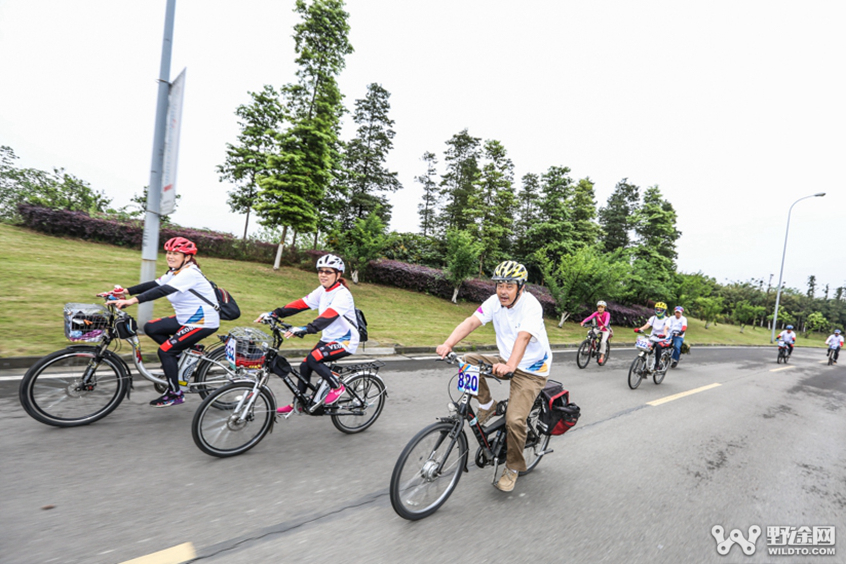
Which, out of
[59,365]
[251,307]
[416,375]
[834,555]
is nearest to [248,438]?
[59,365]

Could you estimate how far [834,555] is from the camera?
3.00 metres

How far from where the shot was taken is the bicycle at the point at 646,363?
831 cm

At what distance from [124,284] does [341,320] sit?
36.7 feet

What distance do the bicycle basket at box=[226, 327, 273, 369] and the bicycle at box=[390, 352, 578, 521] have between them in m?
1.90

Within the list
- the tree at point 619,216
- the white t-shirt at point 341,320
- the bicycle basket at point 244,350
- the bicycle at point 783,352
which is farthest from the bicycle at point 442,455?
the tree at point 619,216

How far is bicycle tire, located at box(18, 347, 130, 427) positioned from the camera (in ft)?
11.8

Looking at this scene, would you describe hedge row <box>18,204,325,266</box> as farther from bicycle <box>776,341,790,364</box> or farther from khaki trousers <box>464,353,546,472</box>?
bicycle <box>776,341,790,364</box>

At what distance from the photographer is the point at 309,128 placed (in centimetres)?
1864

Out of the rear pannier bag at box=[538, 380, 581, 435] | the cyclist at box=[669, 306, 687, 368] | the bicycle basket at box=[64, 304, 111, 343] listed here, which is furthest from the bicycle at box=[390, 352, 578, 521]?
the cyclist at box=[669, 306, 687, 368]

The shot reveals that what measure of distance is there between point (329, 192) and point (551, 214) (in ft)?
62.1

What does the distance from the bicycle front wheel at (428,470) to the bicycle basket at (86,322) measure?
344 cm

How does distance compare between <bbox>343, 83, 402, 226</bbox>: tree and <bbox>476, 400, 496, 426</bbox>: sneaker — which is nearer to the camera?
<bbox>476, 400, 496, 426</bbox>: sneaker

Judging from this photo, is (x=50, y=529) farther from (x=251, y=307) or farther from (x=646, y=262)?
(x=646, y=262)

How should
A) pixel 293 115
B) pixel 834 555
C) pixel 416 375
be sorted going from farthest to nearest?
pixel 293 115
pixel 416 375
pixel 834 555
